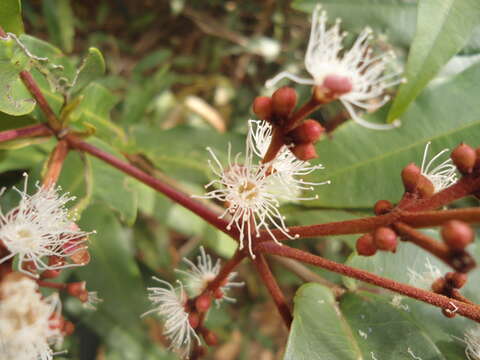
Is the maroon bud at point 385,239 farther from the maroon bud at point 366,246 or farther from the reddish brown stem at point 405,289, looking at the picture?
the reddish brown stem at point 405,289

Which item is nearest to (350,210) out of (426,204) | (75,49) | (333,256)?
(426,204)

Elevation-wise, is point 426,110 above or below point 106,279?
above

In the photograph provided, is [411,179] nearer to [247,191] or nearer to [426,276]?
[247,191]

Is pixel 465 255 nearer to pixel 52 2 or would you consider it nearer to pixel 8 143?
pixel 8 143

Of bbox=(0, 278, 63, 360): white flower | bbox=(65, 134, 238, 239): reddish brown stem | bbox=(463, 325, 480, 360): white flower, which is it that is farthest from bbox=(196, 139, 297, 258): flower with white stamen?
bbox=(463, 325, 480, 360): white flower

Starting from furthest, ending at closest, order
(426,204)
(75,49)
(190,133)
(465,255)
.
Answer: (75,49) < (190,133) < (426,204) < (465,255)

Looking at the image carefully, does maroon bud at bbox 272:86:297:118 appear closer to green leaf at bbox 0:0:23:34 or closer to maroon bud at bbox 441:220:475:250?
maroon bud at bbox 441:220:475:250

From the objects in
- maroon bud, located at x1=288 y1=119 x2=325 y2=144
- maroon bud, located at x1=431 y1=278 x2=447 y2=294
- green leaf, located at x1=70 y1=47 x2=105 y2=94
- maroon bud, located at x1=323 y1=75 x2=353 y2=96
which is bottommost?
maroon bud, located at x1=431 y1=278 x2=447 y2=294
